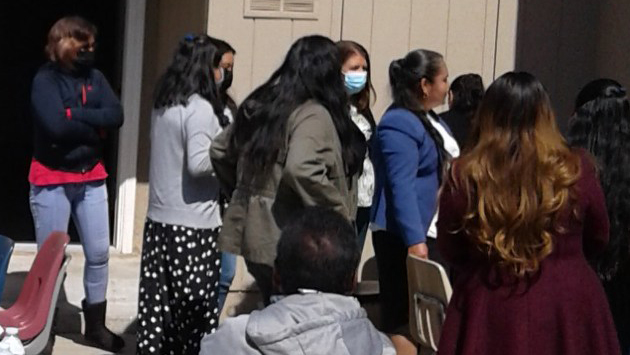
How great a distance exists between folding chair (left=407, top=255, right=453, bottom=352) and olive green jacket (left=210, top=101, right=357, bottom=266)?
1.22 feet

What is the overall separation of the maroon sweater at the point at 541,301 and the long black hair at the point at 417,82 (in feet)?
5.54

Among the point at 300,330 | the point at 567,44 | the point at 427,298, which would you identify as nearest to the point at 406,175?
the point at 427,298

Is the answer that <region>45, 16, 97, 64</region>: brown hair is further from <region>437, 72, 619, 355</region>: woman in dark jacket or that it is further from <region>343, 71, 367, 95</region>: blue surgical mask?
<region>437, 72, 619, 355</region>: woman in dark jacket

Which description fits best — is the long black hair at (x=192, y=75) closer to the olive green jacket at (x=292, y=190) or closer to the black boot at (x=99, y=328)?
the olive green jacket at (x=292, y=190)

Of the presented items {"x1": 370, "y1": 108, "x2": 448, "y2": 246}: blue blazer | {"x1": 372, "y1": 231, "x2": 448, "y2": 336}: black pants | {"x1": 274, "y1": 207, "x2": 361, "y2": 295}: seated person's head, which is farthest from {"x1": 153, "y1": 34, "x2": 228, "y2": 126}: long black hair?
{"x1": 274, "y1": 207, "x2": 361, "y2": 295}: seated person's head

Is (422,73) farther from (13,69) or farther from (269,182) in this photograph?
(13,69)

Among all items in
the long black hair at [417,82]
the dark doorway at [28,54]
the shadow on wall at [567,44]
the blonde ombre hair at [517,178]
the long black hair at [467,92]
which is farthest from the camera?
the dark doorway at [28,54]

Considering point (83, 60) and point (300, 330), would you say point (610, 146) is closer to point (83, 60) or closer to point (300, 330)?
point (300, 330)

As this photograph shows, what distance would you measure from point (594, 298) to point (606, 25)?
399 cm

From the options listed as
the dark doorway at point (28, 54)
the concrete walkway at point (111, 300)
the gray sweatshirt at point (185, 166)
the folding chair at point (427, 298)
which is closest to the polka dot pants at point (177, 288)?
the gray sweatshirt at point (185, 166)

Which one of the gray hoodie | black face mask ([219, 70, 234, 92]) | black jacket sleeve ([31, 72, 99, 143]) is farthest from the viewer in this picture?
Result: black jacket sleeve ([31, 72, 99, 143])

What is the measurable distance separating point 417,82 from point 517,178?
6.16 ft

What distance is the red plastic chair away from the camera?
17.4 ft

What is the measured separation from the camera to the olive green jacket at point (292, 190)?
4859mm
